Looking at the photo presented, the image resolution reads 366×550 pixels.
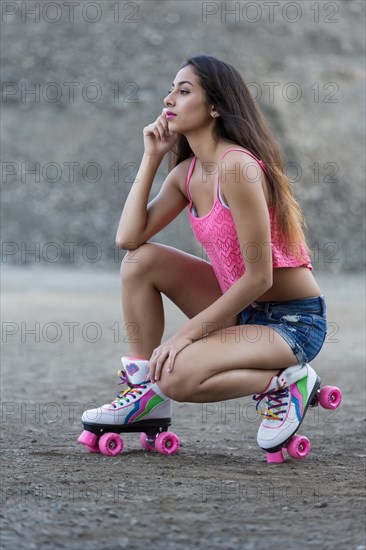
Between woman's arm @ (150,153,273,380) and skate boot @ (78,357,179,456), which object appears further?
skate boot @ (78,357,179,456)

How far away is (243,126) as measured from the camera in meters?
4.16

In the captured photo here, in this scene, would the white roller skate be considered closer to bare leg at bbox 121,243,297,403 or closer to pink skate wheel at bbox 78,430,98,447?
bare leg at bbox 121,243,297,403

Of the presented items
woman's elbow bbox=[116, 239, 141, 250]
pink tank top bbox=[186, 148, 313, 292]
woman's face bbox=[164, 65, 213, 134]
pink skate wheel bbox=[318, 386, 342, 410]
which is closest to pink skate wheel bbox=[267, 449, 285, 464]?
pink skate wheel bbox=[318, 386, 342, 410]

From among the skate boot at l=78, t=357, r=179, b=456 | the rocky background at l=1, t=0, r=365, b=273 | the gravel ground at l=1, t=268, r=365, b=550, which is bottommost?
the gravel ground at l=1, t=268, r=365, b=550

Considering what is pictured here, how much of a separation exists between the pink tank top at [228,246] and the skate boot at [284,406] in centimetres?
45

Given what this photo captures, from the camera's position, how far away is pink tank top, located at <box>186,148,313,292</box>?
4.11 metres

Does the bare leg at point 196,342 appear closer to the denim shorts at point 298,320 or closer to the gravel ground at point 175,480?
the denim shorts at point 298,320

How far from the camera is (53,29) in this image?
29.6 meters

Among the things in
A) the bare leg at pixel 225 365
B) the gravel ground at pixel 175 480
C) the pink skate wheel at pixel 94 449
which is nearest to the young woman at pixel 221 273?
the bare leg at pixel 225 365

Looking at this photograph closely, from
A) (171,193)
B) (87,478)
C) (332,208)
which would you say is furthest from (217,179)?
(332,208)

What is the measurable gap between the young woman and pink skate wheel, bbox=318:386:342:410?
0.21 feet

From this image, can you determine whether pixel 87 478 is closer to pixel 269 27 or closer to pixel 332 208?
pixel 332 208

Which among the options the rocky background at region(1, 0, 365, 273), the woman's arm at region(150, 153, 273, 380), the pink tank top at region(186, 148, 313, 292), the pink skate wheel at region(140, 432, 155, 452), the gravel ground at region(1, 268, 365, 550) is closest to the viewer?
the gravel ground at region(1, 268, 365, 550)

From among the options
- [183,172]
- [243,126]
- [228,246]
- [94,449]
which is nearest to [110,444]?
[94,449]
